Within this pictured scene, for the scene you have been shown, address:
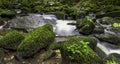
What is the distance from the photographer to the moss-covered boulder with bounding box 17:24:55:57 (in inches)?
248

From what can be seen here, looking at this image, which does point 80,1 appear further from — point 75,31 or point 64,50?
point 64,50

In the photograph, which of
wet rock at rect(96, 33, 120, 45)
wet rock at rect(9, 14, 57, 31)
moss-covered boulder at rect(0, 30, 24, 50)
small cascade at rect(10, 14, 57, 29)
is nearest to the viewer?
moss-covered boulder at rect(0, 30, 24, 50)

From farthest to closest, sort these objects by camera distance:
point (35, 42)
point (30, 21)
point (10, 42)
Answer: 1. point (30, 21)
2. point (10, 42)
3. point (35, 42)

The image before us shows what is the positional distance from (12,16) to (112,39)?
7.21 meters

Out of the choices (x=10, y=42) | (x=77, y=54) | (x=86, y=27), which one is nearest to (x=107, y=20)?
(x=86, y=27)

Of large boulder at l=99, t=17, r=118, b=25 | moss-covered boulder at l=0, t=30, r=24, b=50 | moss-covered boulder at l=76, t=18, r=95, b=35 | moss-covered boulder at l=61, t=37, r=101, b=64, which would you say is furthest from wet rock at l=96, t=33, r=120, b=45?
moss-covered boulder at l=0, t=30, r=24, b=50

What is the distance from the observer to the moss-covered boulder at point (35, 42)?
630 centimetres

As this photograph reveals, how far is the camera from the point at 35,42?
6.45 meters

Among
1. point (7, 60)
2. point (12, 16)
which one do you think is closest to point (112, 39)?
point (7, 60)

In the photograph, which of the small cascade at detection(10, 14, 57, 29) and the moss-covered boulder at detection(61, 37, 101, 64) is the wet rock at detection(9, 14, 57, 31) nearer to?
the small cascade at detection(10, 14, 57, 29)

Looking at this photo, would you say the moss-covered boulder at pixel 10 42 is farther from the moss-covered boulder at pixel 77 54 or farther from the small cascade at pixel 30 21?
the small cascade at pixel 30 21

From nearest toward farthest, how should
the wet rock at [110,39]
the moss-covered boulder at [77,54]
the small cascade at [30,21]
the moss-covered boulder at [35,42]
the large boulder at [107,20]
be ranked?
the moss-covered boulder at [77,54], the moss-covered boulder at [35,42], the wet rock at [110,39], the small cascade at [30,21], the large boulder at [107,20]

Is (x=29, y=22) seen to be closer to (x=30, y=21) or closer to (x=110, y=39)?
(x=30, y=21)

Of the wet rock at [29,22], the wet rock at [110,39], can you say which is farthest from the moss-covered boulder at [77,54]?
the wet rock at [29,22]
